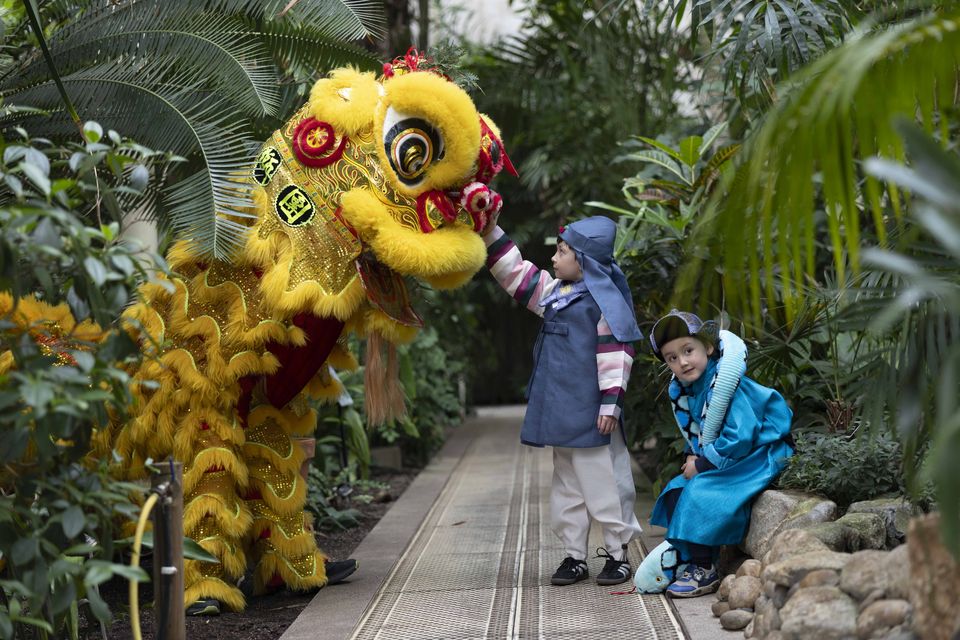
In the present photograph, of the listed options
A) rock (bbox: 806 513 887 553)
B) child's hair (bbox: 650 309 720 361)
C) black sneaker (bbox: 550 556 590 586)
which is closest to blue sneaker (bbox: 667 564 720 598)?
black sneaker (bbox: 550 556 590 586)

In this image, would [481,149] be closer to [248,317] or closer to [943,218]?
[248,317]

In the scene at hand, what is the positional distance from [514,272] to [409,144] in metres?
0.81

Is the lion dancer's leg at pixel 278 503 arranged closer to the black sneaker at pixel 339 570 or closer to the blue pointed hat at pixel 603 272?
the black sneaker at pixel 339 570

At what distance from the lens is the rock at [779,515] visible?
3.66m

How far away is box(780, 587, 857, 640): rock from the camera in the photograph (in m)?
2.66

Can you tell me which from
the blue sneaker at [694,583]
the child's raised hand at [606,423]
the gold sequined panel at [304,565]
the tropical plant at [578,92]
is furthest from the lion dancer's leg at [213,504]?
the tropical plant at [578,92]

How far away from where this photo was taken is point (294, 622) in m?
3.68

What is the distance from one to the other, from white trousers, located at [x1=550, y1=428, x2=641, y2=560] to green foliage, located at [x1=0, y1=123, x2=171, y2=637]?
188 centimetres

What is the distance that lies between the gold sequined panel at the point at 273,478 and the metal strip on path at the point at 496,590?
53 cm

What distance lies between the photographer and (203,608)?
12.1 feet

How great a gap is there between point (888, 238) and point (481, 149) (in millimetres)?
1483

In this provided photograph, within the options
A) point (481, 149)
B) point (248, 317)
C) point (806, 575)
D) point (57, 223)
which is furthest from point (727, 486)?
point (57, 223)

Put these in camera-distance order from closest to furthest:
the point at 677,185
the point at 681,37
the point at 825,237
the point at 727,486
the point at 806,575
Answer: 1. the point at 806,575
2. the point at 727,486
3. the point at 677,185
4. the point at 825,237
5. the point at 681,37

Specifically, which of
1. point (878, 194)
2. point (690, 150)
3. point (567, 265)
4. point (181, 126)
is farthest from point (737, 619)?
point (690, 150)
